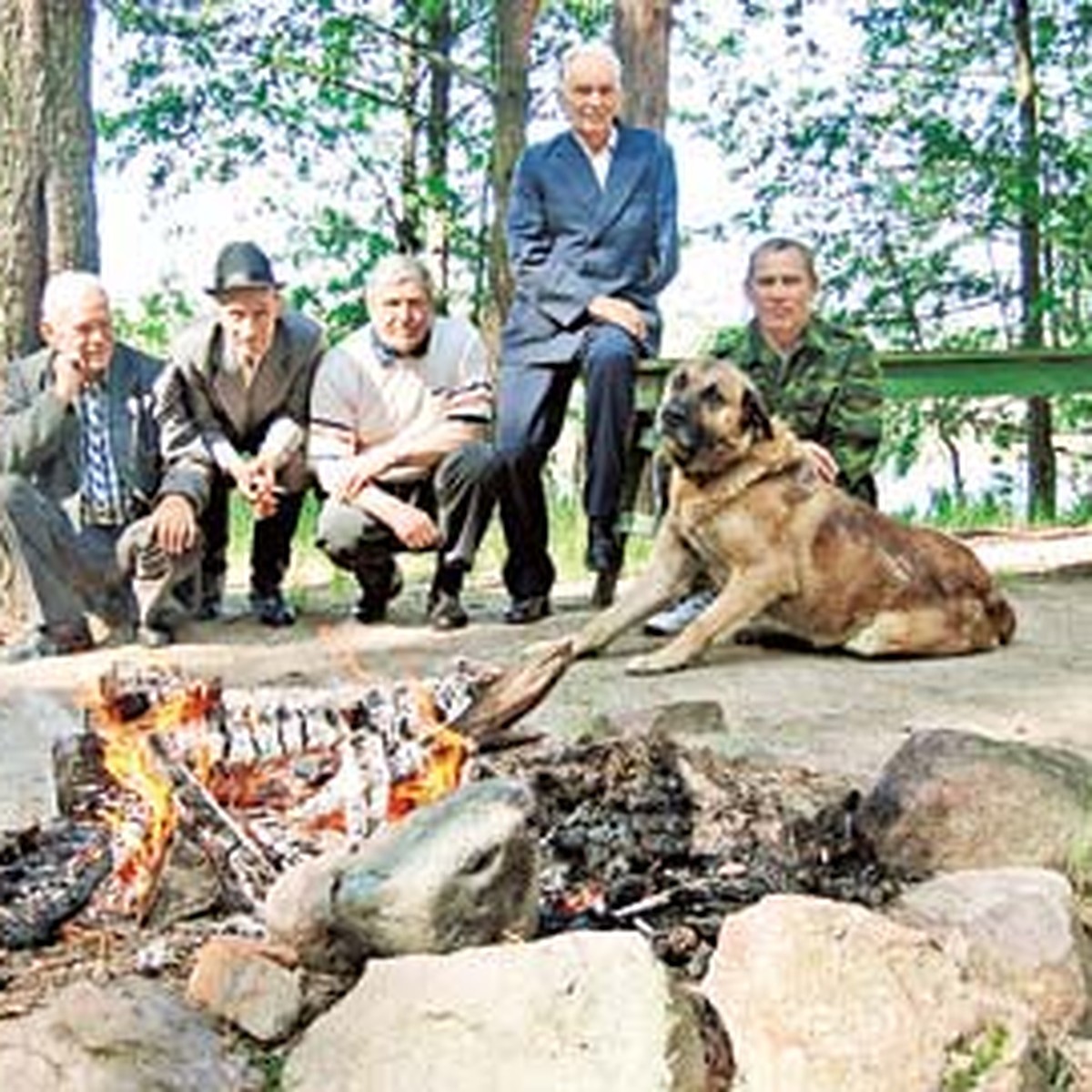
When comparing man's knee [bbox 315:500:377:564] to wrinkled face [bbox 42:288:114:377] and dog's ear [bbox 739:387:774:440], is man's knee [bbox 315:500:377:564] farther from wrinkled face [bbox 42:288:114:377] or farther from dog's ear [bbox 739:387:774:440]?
dog's ear [bbox 739:387:774:440]

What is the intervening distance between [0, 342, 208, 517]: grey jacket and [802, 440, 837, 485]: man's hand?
218cm

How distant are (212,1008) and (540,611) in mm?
3979

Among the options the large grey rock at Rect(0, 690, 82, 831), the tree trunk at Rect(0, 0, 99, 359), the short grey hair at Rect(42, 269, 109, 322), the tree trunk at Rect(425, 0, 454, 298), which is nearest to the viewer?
the large grey rock at Rect(0, 690, 82, 831)

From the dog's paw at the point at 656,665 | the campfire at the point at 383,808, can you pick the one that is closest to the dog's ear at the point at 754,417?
the dog's paw at the point at 656,665

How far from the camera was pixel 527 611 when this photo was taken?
6.90 meters

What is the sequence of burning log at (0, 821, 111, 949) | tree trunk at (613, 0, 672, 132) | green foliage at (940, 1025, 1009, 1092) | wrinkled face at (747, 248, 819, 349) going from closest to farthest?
1. green foliage at (940, 1025, 1009, 1092)
2. burning log at (0, 821, 111, 949)
3. wrinkled face at (747, 248, 819, 349)
4. tree trunk at (613, 0, 672, 132)

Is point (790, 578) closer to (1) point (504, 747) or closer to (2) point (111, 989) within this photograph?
(1) point (504, 747)

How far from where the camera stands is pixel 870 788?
4137mm

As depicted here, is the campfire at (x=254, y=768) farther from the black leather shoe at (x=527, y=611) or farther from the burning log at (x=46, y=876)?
the black leather shoe at (x=527, y=611)

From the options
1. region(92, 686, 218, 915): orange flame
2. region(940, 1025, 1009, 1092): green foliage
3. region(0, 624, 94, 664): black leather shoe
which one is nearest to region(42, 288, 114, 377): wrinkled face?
region(0, 624, 94, 664): black leather shoe

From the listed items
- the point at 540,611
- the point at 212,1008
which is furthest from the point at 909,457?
the point at 212,1008

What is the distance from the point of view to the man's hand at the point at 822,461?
6297 millimetres

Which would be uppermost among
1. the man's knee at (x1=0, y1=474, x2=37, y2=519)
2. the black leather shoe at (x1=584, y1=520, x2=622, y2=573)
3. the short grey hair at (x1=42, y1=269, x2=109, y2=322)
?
the short grey hair at (x1=42, y1=269, x2=109, y2=322)

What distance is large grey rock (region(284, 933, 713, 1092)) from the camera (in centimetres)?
279
